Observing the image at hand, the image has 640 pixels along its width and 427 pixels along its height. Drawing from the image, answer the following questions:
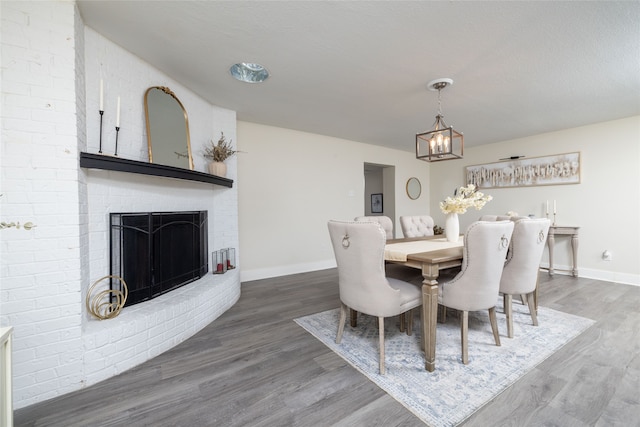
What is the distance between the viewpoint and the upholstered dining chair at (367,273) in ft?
5.29

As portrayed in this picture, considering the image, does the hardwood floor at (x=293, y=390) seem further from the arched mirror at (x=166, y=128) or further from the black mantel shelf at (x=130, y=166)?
the arched mirror at (x=166, y=128)

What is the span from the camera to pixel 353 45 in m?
1.91

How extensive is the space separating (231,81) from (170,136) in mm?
784

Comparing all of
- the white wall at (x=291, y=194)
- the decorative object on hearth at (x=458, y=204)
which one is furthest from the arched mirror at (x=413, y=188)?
the decorative object on hearth at (x=458, y=204)

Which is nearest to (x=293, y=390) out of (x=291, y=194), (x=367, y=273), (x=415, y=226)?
→ (x=367, y=273)

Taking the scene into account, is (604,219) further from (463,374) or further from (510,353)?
(463,374)

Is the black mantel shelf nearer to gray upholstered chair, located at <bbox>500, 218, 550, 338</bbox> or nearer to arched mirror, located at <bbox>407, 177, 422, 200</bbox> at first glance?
gray upholstered chair, located at <bbox>500, 218, 550, 338</bbox>

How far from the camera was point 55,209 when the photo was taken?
1.46m

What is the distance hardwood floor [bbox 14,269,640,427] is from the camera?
130 cm

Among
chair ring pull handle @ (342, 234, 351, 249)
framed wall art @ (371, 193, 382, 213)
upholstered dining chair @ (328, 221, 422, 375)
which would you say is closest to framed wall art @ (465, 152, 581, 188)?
framed wall art @ (371, 193, 382, 213)

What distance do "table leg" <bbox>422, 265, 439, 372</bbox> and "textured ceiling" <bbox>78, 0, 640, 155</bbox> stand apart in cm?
164

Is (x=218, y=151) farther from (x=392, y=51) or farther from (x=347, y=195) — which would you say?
(x=347, y=195)

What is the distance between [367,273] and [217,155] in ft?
7.10

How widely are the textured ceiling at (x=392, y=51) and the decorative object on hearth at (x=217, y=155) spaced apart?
525 millimetres
